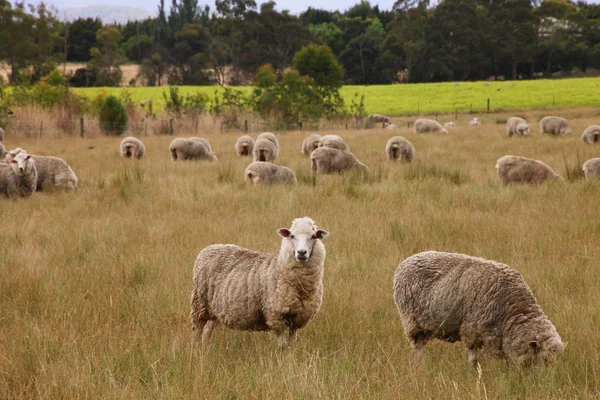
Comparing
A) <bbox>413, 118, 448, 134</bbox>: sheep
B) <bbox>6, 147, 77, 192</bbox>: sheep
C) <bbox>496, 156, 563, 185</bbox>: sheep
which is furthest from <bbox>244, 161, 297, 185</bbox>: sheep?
<bbox>413, 118, 448, 134</bbox>: sheep

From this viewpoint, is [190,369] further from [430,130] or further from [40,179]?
[430,130]

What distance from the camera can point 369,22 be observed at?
85.2 meters

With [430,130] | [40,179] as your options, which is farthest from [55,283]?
[430,130]

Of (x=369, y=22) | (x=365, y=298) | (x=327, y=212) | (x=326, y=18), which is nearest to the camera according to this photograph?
(x=365, y=298)

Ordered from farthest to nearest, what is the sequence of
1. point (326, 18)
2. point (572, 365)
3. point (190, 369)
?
1. point (326, 18)
2. point (572, 365)
3. point (190, 369)

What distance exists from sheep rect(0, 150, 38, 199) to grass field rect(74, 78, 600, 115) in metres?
32.5

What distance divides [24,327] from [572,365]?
4030 mm

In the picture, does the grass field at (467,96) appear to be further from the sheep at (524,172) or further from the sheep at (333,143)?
the sheep at (524,172)

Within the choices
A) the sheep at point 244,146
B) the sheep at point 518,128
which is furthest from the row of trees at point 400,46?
the sheep at point 244,146

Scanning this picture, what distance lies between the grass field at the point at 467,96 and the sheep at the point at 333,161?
3103 cm

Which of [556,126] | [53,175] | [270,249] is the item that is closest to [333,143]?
[53,175]

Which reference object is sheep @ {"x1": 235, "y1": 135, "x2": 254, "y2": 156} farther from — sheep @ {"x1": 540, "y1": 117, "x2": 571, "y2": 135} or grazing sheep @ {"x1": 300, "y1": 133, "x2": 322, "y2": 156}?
sheep @ {"x1": 540, "y1": 117, "x2": 571, "y2": 135}

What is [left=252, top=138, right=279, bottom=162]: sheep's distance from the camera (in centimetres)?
1742

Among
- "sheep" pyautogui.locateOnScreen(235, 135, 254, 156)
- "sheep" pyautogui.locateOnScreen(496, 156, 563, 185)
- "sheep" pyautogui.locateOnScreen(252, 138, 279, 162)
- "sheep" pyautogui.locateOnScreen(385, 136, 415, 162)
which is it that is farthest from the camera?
"sheep" pyautogui.locateOnScreen(235, 135, 254, 156)
